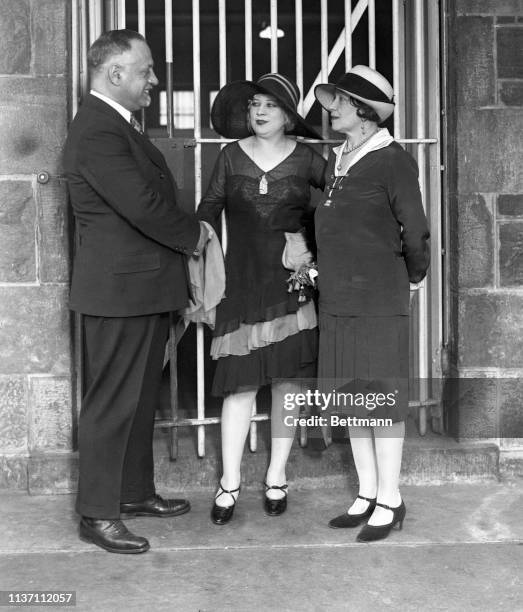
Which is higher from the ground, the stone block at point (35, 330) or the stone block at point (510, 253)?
the stone block at point (510, 253)

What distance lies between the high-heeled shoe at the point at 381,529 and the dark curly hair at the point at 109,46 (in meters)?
2.05

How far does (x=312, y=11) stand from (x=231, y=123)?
5.94 metres

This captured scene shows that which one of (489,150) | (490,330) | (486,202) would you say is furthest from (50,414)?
(489,150)

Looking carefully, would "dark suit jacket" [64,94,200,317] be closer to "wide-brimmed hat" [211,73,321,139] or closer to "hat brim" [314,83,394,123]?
"wide-brimmed hat" [211,73,321,139]

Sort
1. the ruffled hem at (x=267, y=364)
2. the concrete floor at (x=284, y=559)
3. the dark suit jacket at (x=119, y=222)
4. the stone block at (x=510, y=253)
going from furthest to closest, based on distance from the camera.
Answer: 1. the stone block at (x=510, y=253)
2. the ruffled hem at (x=267, y=364)
3. the dark suit jacket at (x=119, y=222)
4. the concrete floor at (x=284, y=559)

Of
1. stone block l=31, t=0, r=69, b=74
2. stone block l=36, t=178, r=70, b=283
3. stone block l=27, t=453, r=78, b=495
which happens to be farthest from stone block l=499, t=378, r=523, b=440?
stone block l=31, t=0, r=69, b=74

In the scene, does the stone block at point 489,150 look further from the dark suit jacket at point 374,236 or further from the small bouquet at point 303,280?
the small bouquet at point 303,280

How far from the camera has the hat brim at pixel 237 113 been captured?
12.7ft

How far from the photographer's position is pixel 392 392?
3629mm

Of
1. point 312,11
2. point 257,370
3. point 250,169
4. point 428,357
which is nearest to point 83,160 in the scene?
point 250,169

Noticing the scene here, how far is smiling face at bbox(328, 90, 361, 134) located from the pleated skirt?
76 cm

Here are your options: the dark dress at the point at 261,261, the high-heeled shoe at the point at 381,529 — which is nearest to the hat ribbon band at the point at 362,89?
the dark dress at the point at 261,261

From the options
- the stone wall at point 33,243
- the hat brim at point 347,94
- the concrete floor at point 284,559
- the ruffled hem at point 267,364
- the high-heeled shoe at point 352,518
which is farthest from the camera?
the stone wall at point 33,243

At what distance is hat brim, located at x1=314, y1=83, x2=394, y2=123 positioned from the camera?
3.60 m
